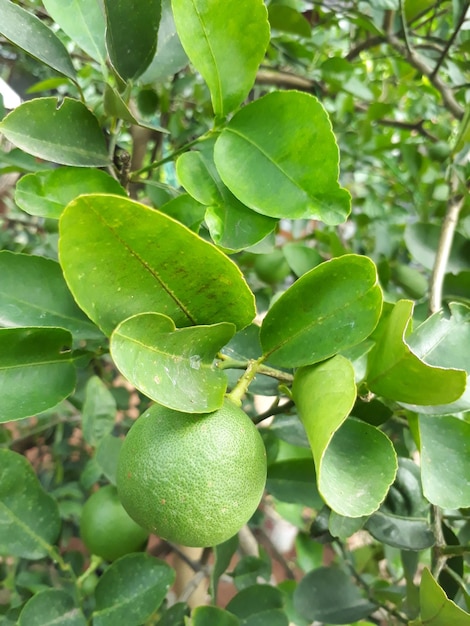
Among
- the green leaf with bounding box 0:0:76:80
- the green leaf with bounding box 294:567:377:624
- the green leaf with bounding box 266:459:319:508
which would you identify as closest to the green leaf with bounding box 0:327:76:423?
the green leaf with bounding box 0:0:76:80

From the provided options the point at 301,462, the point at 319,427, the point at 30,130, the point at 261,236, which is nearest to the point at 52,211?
the point at 30,130

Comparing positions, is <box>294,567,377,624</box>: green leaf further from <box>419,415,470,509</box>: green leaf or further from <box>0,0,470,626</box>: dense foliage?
<box>419,415,470,509</box>: green leaf

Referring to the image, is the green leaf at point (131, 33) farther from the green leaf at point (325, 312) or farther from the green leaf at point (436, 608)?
the green leaf at point (436, 608)

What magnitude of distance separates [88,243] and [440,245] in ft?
1.86

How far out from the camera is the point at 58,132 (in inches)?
17.3

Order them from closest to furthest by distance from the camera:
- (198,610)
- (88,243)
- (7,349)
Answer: (88,243), (7,349), (198,610)

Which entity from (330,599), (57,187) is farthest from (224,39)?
(330,599)

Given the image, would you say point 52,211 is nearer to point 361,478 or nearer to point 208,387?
point 208,387

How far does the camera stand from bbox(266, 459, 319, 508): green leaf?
0.68 m

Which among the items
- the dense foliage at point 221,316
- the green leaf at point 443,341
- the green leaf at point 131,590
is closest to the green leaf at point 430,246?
the dense foliage at point 221,316

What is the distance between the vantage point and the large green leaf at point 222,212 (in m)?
0.42

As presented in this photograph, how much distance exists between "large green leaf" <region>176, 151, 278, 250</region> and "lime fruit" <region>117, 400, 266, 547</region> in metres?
0.13

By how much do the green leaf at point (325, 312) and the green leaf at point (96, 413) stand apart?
14.5 inches

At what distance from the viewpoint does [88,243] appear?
1.00ft
